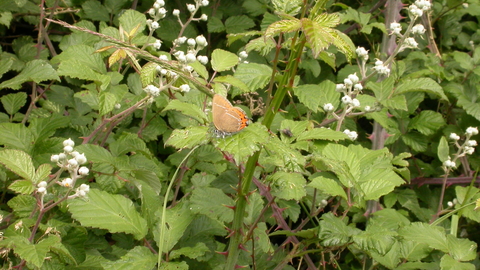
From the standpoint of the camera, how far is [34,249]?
47.8 inches

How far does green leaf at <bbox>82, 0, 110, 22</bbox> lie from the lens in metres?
2.53

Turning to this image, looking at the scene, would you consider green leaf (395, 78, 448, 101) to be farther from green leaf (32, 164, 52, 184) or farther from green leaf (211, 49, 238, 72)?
green leaf (32, 164, 52, 184)

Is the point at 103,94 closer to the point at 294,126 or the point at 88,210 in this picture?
the point at 88,210

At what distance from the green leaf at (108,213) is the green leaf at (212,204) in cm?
21

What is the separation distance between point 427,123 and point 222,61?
128cm

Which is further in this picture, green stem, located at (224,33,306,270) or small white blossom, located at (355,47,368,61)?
small white blossom, located at (355,47,368,61)

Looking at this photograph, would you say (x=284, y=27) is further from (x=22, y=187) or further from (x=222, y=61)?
(x=22, y=187)

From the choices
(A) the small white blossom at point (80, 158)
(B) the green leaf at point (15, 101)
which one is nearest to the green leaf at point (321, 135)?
(A) the small white blossom at point (80, 158)

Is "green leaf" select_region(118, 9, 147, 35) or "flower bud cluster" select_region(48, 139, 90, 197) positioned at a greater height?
"green leaf" select_region(118, 9, 147, 35)

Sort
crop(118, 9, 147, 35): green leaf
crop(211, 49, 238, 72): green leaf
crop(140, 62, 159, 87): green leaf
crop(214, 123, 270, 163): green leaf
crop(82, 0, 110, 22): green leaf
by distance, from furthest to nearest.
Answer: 1. crop(82, 0, 110, 22): green leaf
2. crop(118, 9, 147, 35): green leaf
3. crop(211, 49, 238, 72): green leaf
4. crop(140, 62, 159, 87): green leaf
5. crop(214, 123, 270, 163): green leaf

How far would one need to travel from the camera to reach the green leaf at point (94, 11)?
8.29 ft

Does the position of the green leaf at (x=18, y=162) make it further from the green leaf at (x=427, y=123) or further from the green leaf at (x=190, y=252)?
the green leaf at (x=427, y=123)

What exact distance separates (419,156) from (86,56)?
214cm

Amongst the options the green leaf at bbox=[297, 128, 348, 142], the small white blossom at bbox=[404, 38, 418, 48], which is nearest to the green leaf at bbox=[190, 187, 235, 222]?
the green leaf at bbox=[297, 128, 348, 142]
